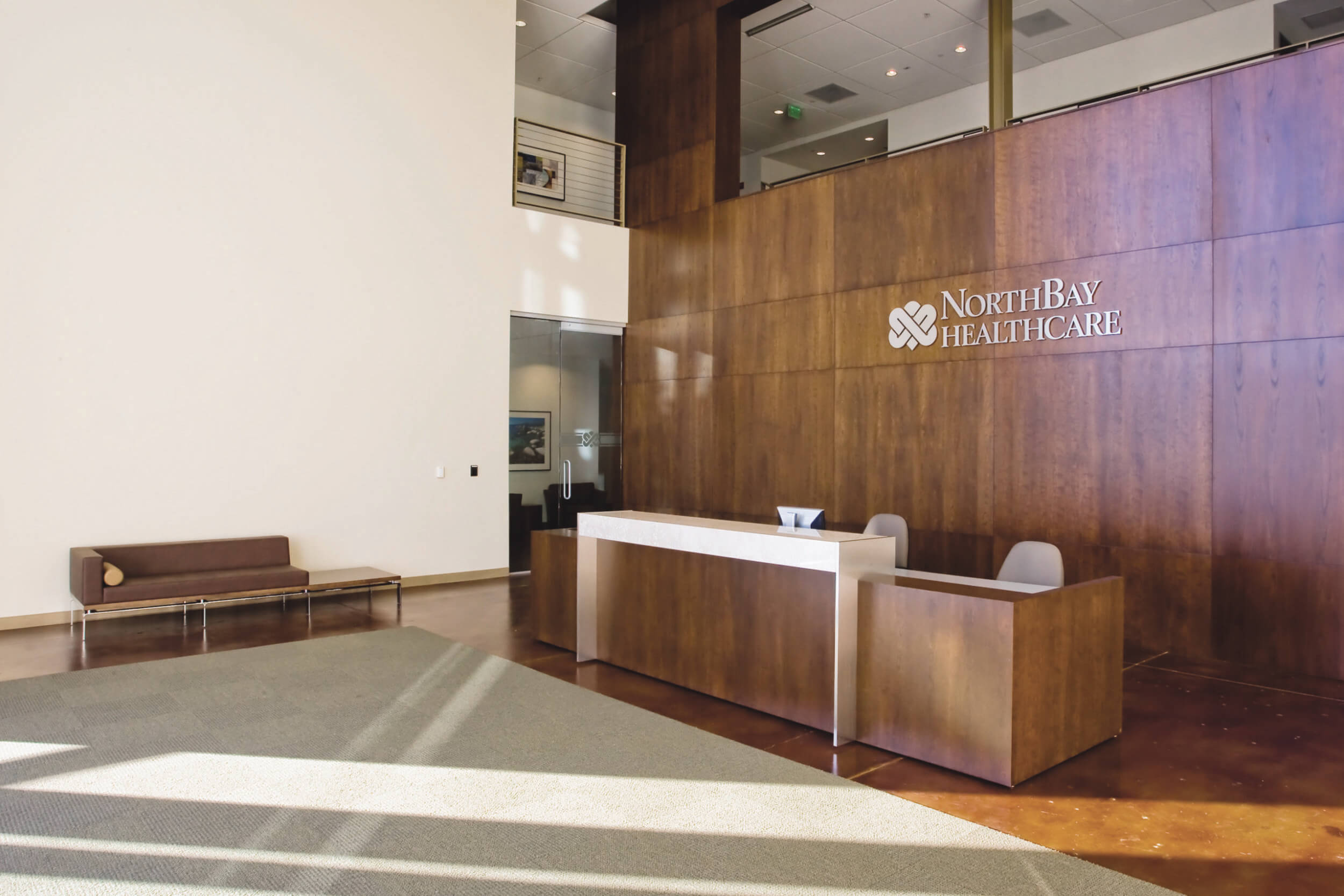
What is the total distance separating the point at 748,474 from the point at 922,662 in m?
4.92

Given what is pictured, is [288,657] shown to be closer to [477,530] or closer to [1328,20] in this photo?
[477,530]

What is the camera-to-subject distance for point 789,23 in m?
9.69

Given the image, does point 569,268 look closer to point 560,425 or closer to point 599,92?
point 560,425

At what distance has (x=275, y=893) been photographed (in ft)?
9.03

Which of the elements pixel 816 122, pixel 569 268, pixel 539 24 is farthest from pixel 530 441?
pixel 816 122

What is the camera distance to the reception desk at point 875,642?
3736mm

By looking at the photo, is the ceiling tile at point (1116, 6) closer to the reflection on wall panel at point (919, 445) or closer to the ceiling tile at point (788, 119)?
the ceiling tile at point (788, 119)

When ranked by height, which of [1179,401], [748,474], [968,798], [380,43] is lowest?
[968,798]

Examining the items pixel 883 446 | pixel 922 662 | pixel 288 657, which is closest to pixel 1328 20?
pixel 883 446

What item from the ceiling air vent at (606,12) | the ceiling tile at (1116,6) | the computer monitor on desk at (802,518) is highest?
the ceiling air vent at (606,12)

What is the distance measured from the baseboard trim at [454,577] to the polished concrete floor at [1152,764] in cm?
202

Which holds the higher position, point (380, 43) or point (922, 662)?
point (380, 43)

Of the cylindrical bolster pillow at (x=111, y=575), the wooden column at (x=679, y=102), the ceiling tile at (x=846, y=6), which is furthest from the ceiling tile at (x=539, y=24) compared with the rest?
the cylindrical bolster pillow at (x=111, y=575)

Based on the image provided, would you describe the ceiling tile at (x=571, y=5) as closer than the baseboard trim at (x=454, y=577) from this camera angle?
No
